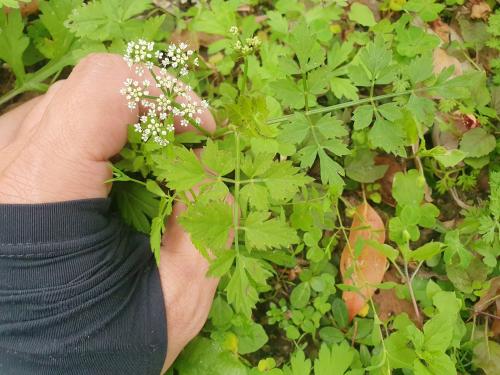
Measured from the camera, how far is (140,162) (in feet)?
6.41

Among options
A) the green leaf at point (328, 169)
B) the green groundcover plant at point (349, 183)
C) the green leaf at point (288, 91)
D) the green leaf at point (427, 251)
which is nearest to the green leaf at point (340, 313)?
the green groundcover plant at point (349, 183)

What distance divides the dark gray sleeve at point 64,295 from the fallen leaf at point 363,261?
0.94m

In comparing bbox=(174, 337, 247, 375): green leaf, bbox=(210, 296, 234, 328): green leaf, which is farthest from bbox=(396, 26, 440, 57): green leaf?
bbox=(174, 337, 247, 375): green leaf

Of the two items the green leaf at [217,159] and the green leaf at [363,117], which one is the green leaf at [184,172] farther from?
the green leaf at [363,117]

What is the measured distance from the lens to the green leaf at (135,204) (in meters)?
2.19

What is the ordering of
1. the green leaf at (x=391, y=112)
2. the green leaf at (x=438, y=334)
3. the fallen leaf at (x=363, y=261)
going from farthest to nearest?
1. the fallen leaf at (x=363, y=261)
2. the green leaf at (x=438, y=334)
3. the green leaf at (x=391, y=112)

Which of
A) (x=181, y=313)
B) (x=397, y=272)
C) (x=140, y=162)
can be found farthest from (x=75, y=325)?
(x=397, y=272)

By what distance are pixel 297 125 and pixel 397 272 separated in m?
1.02

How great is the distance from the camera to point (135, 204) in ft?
7.28

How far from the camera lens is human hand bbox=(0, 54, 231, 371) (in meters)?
1.86

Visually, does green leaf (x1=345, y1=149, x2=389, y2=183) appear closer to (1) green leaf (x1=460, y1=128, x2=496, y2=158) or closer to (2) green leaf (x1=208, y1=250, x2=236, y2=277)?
(1) green leaf (x1=460, y1=128, x2=496, y2=158)

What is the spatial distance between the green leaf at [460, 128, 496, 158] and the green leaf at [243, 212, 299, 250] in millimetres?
1162

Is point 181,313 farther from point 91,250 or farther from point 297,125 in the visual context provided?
point 297,125

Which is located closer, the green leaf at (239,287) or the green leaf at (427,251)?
the green leaf at (239,287)
